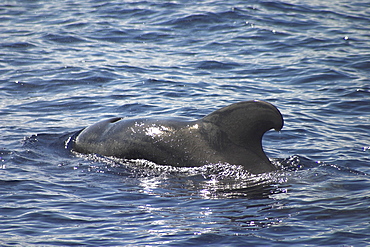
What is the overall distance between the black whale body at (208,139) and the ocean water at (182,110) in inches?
7.6

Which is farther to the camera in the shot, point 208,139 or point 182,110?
point 182,110

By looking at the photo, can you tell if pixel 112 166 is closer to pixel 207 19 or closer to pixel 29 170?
pixel 29 170

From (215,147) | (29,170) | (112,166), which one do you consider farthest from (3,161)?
(215,147)

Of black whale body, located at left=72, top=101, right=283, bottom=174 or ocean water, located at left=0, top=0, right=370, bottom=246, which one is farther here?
black whale body, located at left=72, top=101, right=283, bottom=174

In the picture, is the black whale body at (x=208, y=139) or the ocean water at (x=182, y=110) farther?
the black whale body at (x=208, y=139)

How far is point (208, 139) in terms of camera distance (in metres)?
9.41

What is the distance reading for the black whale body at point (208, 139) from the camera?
29.7 ft

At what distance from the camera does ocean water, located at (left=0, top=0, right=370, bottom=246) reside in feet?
24.7

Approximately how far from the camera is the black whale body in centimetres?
905

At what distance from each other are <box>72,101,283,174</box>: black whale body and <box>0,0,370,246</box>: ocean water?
0.63ft

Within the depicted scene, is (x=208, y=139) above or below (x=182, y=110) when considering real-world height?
above

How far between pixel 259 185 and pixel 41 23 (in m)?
16.0

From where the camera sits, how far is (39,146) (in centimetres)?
1120

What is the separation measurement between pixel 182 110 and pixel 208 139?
14.8ft
